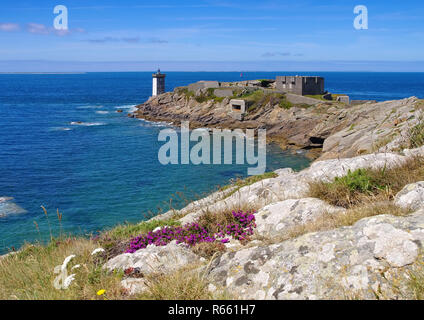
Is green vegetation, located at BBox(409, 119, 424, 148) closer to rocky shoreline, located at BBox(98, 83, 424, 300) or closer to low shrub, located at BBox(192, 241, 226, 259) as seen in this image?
rocky shoreline, located at BBox(98, 83, 424, 300)

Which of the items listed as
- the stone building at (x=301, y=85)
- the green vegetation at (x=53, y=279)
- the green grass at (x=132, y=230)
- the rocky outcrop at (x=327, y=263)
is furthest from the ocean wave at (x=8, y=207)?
the stone building at (x=301, y=85)

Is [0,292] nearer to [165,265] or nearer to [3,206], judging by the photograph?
[165,265]

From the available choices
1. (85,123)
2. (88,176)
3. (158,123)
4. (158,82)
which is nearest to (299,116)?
(158,123)

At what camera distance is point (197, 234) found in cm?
647

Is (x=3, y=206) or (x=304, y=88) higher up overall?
(x=304, y=88)

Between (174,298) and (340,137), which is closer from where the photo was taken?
(174,298)

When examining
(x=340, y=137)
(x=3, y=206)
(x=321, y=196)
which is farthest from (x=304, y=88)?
(x=321, y=196)

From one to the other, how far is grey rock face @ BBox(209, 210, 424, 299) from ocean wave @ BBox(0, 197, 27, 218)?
23.8 meters

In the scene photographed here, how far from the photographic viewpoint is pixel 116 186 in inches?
1200

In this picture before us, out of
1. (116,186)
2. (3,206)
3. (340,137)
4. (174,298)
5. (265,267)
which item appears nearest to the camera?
(174,298)

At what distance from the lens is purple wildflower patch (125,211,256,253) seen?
6289mm

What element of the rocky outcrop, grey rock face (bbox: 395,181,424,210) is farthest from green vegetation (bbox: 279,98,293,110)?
the rocky outcrop

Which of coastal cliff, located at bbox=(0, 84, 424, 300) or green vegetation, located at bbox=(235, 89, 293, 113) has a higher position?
green vegetation, located at bbox=(235, 89, 293, 113)
